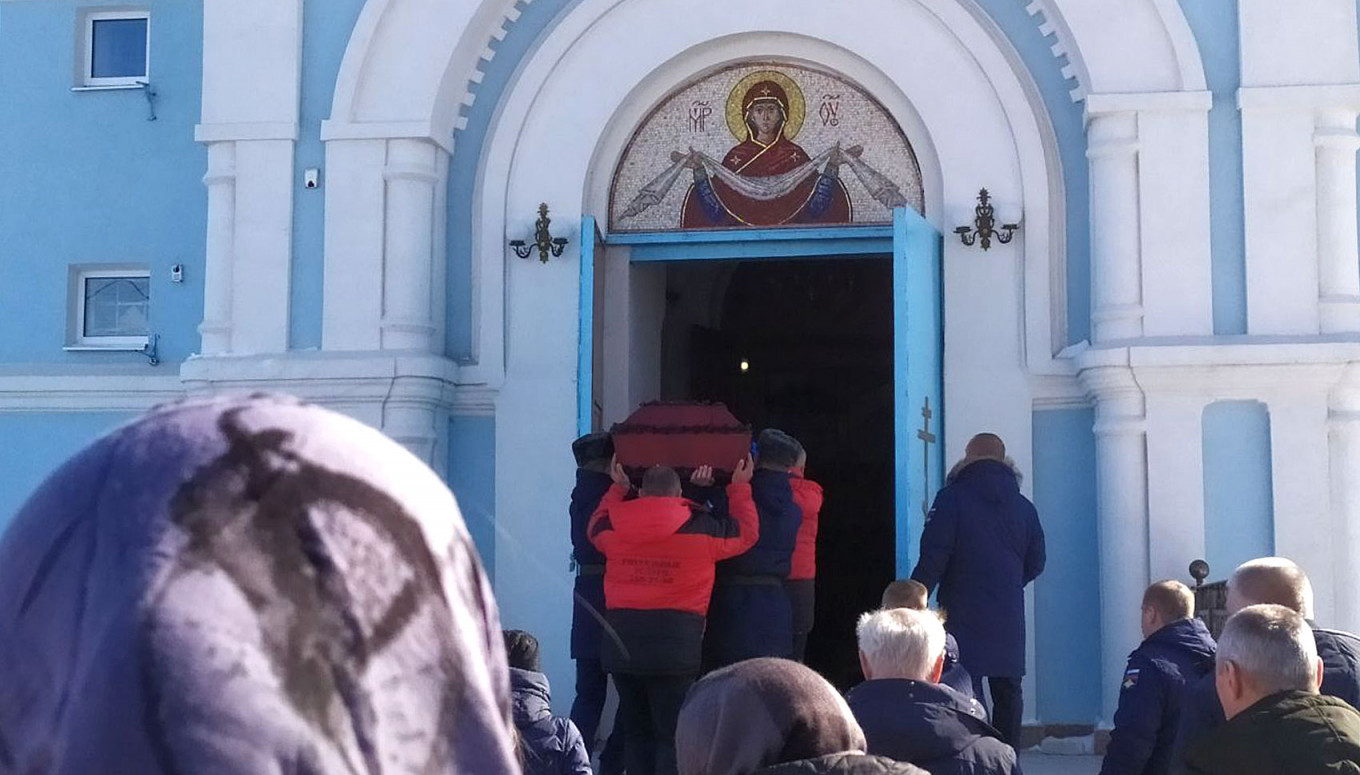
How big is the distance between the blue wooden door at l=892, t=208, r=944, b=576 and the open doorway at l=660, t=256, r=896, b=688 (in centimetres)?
504

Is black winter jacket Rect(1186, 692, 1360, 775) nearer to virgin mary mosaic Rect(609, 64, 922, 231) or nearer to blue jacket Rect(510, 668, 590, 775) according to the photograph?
blue jacket Rect(510, 668, 590, 775)

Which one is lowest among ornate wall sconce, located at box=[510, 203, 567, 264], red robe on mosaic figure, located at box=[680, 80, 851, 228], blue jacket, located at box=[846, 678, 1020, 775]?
blue jacket, located at box=[846, 678, 1020, 775]

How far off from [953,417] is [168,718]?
28.7 ft

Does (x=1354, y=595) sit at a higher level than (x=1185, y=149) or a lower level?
lower

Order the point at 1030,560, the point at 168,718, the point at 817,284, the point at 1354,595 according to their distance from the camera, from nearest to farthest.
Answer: the point at 168,718
the point at 1030,560
the point at 1354,595
the point at 817,284

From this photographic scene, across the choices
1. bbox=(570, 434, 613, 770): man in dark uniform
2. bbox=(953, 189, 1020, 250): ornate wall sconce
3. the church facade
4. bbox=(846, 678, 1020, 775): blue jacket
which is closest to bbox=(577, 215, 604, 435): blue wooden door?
the church facade

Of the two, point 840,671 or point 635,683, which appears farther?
point 840,671

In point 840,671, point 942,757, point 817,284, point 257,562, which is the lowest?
point 840,671

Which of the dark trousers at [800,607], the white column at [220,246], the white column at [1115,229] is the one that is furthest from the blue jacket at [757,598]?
the white column at [220,246]

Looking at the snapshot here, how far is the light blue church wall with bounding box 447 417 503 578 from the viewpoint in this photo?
10.4m

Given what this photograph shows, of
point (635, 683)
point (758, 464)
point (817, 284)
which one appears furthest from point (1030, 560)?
point (817, 284)

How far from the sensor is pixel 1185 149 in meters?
9.51

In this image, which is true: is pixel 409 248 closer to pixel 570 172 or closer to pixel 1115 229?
pixel 570 172

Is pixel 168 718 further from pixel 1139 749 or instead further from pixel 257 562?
pixel 1139 749
